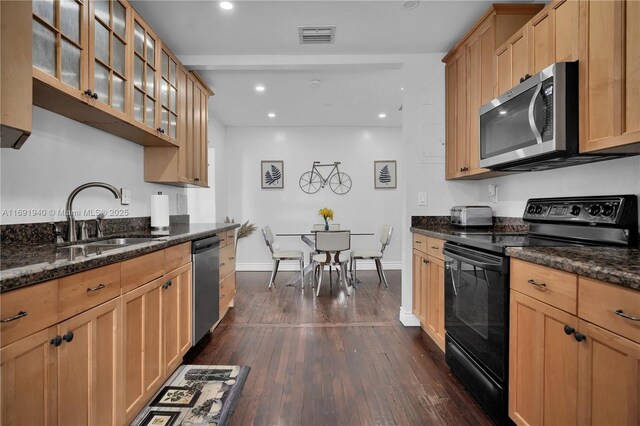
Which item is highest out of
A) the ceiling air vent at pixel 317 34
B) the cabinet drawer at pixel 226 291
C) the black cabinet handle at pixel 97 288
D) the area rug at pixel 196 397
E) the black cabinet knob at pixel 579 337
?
the ceiling air vent at pixel 317 34

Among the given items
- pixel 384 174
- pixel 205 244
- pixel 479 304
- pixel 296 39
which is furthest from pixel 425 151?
pixel 384 174

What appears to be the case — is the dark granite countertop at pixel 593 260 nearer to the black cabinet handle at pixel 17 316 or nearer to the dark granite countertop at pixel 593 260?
the dark granite countertop at pixel 593 260

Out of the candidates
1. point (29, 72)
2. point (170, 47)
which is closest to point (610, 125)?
point (29, 72)

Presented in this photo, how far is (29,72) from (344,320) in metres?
2.85

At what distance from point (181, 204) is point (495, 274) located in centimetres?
322

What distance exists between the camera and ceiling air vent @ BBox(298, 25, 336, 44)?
8.36 feet

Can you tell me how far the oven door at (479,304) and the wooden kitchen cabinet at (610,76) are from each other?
0.71 metres

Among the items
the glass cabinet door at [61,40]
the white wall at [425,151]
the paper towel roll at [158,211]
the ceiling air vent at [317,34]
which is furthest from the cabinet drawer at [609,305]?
the paper towel roll at [158,211]

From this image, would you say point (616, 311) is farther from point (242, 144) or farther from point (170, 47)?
point (242, 144)

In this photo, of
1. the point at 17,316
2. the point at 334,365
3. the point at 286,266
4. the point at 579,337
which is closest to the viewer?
the point at 17,316

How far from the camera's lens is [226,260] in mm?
3092

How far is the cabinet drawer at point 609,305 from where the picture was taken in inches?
35.0

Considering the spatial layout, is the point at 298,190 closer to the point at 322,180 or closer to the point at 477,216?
the point at 322,180

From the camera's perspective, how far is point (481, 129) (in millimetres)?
2271
